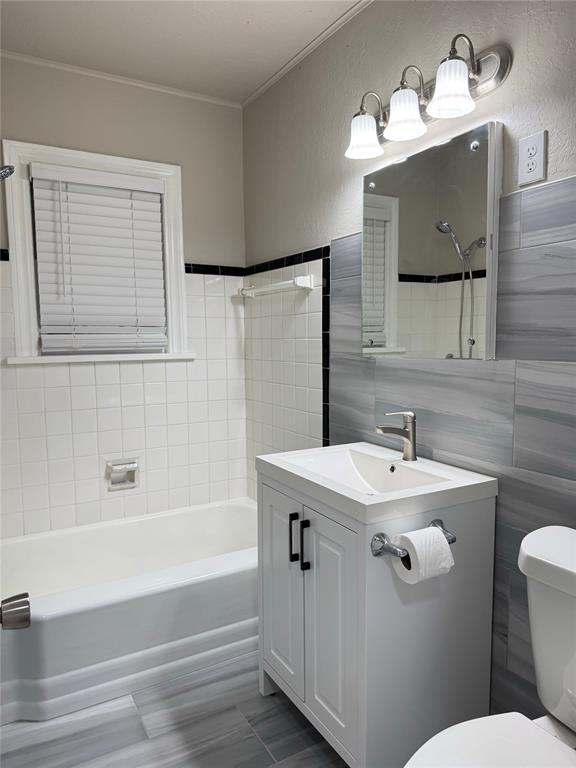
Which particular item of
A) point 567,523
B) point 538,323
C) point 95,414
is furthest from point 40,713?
point 538,323

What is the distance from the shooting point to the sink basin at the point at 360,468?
70.0 inches

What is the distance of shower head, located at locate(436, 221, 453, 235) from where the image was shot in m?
1.69

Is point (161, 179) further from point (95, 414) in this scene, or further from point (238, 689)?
point (238, 689)

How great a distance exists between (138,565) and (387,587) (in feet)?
5.73

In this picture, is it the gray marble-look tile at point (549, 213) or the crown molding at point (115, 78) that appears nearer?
the gray marble-look tile at point (549, 213)

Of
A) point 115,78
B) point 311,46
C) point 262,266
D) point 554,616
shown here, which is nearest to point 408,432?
point 554,616

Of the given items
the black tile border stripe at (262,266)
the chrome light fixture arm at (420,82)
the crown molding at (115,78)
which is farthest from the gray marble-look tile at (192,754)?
the crown molding at (115,78)

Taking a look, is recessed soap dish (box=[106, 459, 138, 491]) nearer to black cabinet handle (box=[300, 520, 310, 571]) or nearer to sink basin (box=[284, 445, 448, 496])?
sink basin (box=[284, 445, 448, 496])

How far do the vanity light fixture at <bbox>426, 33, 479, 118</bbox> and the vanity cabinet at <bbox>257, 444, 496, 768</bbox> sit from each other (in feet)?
3.59

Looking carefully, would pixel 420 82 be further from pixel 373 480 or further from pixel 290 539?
pixel 290 539

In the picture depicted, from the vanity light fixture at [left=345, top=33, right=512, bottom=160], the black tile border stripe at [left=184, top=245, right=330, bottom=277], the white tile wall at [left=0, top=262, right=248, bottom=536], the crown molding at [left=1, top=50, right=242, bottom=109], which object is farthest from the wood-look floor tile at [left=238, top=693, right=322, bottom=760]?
the crown molding at [left=1, top=50, right=242, bottom=109]

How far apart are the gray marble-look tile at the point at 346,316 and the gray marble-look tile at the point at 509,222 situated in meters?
0.69

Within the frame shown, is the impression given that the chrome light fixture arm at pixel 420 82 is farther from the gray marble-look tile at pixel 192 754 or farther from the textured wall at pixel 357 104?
the gray marble-look tile at pixel 192 754

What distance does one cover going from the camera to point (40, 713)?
184cm
